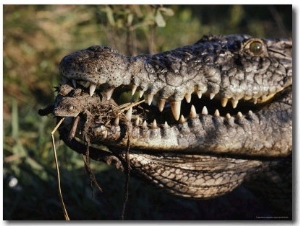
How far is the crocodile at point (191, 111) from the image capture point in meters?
2.65

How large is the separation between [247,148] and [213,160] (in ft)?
0.58

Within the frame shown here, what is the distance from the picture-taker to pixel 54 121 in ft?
15.8

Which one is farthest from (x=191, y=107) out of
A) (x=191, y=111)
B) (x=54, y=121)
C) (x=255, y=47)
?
(x=54, y=121)

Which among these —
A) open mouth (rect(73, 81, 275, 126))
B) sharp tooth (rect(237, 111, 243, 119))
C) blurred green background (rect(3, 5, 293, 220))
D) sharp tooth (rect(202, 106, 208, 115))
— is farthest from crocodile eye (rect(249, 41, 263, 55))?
blurred green background (rect(3, 5, 293, 220))

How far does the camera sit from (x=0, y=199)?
342cm

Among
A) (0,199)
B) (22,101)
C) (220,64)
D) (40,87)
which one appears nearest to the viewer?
(220,64)

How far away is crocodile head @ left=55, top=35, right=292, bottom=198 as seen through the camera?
266 centimetres

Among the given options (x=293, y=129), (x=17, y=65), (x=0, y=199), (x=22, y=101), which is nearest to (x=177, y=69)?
(x=293, y=129)

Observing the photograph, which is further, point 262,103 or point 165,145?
point 262,103

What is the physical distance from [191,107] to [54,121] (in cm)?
211

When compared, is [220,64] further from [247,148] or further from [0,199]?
[0,199]

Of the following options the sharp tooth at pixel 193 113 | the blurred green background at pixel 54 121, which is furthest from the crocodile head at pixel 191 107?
the blurred green background at pixel 54 121

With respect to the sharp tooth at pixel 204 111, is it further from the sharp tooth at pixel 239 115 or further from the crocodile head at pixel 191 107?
the sharp tooth at pixel 239 115

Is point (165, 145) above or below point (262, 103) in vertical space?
below
